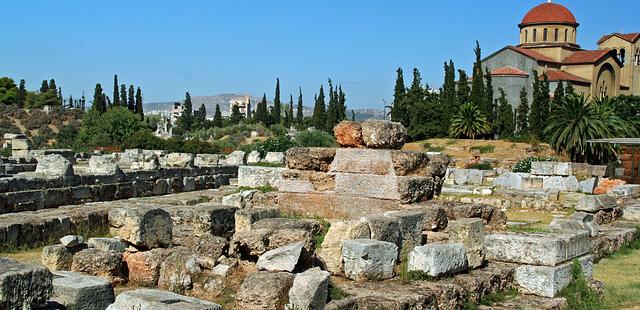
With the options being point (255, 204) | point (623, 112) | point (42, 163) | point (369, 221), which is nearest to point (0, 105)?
point (623, 112)

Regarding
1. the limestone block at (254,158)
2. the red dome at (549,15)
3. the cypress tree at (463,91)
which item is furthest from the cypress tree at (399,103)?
the limestone block at (254,158)

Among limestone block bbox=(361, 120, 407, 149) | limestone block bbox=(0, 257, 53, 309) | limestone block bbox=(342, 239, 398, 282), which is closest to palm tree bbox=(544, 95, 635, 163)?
limestone block bbox=(361, 120, 407, 149)

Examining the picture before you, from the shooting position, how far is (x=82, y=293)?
532cm

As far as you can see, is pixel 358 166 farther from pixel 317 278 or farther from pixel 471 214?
pixel 317 278

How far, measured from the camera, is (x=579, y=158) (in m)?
38.2

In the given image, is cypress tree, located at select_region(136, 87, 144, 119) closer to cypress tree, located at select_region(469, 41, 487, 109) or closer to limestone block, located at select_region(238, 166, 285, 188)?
cypress tree, located at select_region(469, 41, 487, 109)

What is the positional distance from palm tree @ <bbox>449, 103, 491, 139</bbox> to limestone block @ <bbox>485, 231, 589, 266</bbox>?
47712 millimetres

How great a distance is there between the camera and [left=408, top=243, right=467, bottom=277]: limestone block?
6906 mm

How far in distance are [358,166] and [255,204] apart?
7.81 feet

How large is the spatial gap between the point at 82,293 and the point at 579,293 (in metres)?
5.48

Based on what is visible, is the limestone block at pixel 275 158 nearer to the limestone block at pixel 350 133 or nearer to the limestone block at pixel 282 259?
the limestone block at pixel 350 133

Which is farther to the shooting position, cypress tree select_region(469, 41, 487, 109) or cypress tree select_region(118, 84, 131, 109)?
cypress tree select_region(118, 84, 131, 109)

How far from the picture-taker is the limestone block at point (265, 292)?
18.5ft

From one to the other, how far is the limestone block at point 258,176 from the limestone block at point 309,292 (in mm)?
12266
